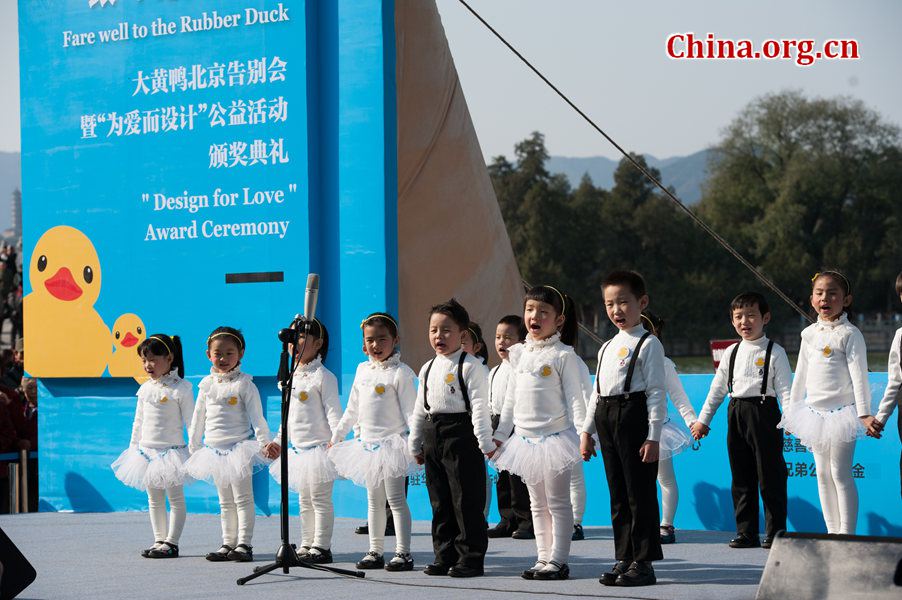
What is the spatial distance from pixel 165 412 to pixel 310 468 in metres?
0.91

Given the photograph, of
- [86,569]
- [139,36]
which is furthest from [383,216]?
[86,569]

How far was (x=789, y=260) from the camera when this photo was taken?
48844mm

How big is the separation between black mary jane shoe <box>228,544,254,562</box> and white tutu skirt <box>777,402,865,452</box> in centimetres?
265

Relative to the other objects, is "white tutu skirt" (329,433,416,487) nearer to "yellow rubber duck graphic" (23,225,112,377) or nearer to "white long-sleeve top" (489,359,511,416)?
"white long-sleeve top" (489,359,511,416)

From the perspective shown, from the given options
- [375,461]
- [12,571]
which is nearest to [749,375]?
[375,461]

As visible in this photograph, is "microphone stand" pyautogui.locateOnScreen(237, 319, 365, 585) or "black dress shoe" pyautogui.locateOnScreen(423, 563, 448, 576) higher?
"microphone stand" pyautogui.locateOnScreen(237, 319, 365, 585)

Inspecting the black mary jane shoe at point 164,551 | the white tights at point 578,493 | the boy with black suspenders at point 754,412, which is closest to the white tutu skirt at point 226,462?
the black mary jane shoe at point 164,551

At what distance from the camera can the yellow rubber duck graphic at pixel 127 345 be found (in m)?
8.54

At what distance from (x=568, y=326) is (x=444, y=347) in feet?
1.88

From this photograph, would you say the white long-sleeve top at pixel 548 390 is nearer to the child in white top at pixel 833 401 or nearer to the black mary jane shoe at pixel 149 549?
the child in white top at pixel 833 401

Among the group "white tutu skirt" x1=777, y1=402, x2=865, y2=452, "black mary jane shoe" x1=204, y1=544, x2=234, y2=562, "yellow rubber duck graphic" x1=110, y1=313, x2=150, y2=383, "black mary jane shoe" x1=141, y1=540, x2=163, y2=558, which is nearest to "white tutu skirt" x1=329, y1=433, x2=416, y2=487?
"black mary jane shoe" x1=204, y1=544, x2=234, y2=562

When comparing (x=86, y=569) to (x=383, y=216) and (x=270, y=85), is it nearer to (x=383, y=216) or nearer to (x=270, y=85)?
(x=383, y=216)

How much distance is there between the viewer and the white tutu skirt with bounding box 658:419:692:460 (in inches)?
243

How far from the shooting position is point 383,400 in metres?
5.89
